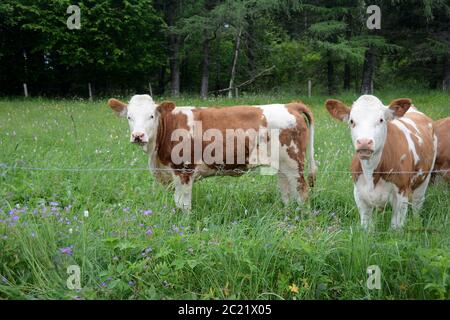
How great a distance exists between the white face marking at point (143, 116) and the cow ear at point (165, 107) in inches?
3.0

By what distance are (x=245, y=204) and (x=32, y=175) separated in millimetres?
2945

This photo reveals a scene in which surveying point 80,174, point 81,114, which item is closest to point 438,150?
point 80,174

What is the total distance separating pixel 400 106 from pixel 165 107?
2.75m

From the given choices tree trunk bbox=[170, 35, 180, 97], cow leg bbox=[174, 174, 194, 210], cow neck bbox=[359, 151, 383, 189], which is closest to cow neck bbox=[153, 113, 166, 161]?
cow leg bbox=[174, 174, 194, 210]

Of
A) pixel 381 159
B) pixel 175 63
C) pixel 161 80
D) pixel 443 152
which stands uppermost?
pixel 175 63

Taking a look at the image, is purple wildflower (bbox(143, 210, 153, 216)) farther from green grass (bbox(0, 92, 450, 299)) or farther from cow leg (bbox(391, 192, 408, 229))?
cow leg (bbox(391, 192, 408, 229))

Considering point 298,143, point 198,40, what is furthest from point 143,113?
point 198,40

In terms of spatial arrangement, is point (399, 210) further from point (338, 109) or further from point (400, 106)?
point (338, 109)

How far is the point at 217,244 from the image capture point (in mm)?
3652

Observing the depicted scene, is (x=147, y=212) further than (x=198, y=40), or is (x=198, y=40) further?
(x=198, y=40)

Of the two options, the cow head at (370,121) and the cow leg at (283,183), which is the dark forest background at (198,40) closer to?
the cow leg at (283,183)

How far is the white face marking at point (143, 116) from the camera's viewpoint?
17.0 feet

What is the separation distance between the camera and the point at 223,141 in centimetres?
566
